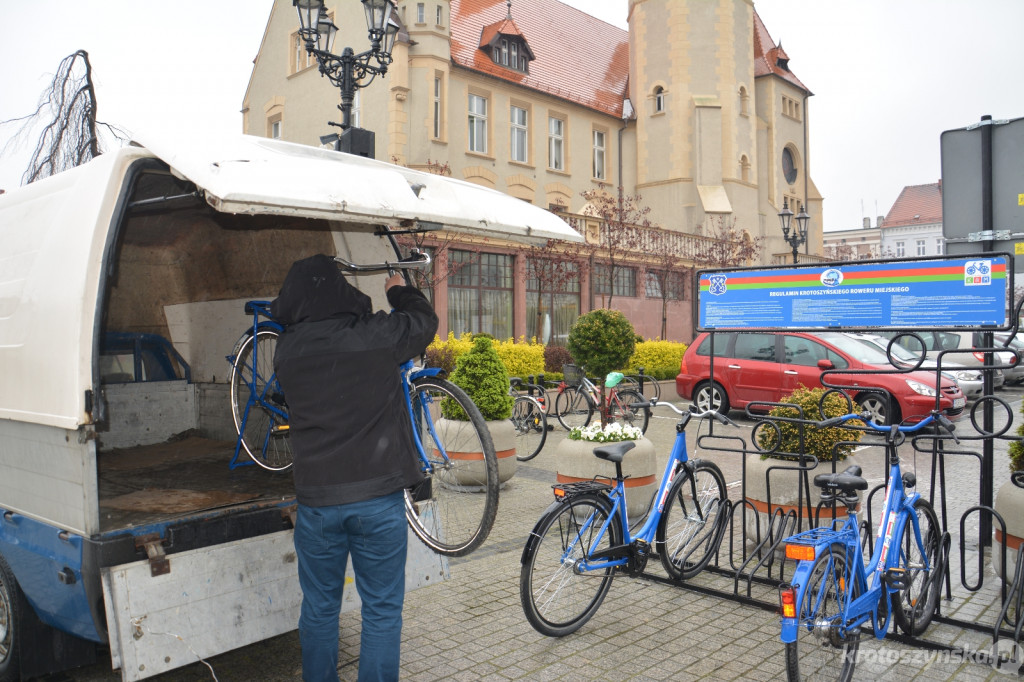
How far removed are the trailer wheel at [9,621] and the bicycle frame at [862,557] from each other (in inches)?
149

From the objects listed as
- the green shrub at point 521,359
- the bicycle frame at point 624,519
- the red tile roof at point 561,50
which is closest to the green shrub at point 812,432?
the bicycle frame at point 624,519

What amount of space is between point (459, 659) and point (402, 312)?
2021mm

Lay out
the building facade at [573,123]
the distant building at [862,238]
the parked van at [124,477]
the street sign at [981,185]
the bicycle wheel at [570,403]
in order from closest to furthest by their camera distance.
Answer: the parked van at [124,477] < the street sign at [981,185] < the bicycle wheel at [570,403] < the building facade at [573,123] < the distant building at [862,238]

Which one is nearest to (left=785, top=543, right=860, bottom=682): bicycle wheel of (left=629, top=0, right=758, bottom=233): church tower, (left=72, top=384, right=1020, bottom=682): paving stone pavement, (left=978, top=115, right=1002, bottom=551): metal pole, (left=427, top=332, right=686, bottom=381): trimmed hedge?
(left=72, top=384, right=1020, bottom=682): paving stone pavement

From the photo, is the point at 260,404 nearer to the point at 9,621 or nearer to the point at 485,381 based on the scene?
the point at 9,621

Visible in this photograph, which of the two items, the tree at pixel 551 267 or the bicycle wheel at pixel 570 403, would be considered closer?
the bicycle wheel at pixel 570 403

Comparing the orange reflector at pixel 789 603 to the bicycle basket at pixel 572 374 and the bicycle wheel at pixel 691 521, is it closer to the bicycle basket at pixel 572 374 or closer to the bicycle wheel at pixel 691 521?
the bicycle wheel at pixel 691 521

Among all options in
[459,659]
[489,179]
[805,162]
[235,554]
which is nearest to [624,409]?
[459,659]

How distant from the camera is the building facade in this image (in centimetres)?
2578

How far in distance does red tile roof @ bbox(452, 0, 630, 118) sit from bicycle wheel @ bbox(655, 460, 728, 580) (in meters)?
24.5

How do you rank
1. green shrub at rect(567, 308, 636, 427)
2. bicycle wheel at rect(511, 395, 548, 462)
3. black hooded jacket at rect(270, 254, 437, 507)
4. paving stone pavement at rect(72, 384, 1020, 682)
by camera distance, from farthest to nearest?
bicycle wheel at rect(511, 395, 548, 462) < green shrub at rect(567, 308, 636, 427) < paving stone pavement at rect(72, 384, 1020, 682) < black hooded jacket at rect(270, 254, 437, 507)

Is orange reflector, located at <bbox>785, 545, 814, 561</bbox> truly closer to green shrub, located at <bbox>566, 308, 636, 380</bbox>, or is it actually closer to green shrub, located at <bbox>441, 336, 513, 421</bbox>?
green shrub, located at <bbox>441, 336, 513, 421</bbox>

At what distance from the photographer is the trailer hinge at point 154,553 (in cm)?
342

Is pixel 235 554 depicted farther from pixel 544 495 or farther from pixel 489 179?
pixel 489 179
